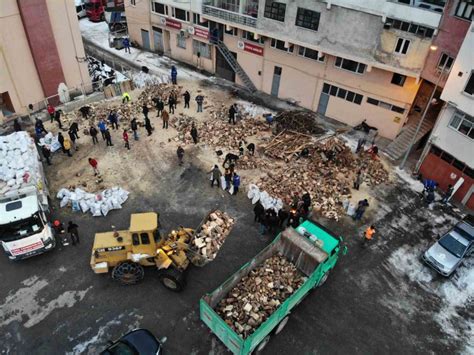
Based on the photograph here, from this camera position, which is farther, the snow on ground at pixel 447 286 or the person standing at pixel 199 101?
the person standing at pixel 199 101

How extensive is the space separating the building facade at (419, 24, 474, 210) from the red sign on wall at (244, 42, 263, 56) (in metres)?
14.1

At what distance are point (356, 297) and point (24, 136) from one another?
19614mm

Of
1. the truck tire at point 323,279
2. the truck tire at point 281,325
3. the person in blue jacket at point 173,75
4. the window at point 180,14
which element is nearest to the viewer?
the truck tire at point 281,325

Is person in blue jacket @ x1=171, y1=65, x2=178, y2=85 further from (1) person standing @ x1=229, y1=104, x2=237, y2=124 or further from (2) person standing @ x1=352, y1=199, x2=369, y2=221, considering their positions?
(2) person standing @ x1=352, y1=199, x2=369, y2=221

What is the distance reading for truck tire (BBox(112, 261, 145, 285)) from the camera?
15.8 m

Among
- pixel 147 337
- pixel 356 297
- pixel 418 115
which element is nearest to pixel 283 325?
pixel 356 297

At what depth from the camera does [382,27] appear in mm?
22234

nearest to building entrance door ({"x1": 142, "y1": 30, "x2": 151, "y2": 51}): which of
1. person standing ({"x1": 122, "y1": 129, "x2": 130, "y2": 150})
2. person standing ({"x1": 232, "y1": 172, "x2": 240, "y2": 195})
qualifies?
person standing ({"x1": 122, "y1": 129, "x2": 130, "y2": 150})

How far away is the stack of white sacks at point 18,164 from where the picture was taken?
17922 mm

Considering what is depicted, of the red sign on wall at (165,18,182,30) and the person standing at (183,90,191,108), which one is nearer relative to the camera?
the person standing at (183,90,191,108)

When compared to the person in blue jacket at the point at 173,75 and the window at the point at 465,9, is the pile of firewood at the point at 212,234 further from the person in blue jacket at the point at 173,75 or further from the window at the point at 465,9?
the window at the point at 465,9

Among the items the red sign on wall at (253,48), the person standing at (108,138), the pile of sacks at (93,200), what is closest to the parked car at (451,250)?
the pile of sacks at (93,200)

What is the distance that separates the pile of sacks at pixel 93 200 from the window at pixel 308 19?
16.5m

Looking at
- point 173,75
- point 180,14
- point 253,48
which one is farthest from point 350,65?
point 180,14
